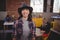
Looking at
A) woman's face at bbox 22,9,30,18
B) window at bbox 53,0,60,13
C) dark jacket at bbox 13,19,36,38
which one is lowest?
dark jacket at bbox 13,19,36,38

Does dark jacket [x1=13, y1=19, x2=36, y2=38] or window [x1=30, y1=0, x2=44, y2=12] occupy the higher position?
window [x1=30, y1=0, x2=44, y2=12]

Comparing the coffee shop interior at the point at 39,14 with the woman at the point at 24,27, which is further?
the coffee shop interior at the point at 39,14

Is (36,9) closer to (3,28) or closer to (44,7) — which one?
(44,7)

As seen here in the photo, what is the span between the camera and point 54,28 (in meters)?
2.07

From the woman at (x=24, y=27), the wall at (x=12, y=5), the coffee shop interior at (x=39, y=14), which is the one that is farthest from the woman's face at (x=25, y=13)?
Answer: the wall at (x=12, y=5)

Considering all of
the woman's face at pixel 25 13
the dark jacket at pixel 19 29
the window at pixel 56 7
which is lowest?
the dark jacket at pixel 19 29

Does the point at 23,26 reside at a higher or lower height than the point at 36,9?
lower

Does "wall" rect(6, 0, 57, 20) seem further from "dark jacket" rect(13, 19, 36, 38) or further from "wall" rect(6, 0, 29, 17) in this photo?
"dark jacket" rect(13, 19, 36, 38)

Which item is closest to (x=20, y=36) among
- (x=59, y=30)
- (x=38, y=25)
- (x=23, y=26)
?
(x=23, y=26)

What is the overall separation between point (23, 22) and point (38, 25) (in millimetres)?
689

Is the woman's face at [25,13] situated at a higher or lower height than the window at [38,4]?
lower

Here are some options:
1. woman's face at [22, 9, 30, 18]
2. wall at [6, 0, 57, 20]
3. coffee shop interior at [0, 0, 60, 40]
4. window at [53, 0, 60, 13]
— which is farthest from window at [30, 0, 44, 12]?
woman's face at [22, 9, 30, 18]

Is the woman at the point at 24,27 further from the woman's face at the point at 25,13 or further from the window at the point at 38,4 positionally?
the window at the point at 38,4

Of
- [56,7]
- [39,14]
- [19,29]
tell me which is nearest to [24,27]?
[19,29]
